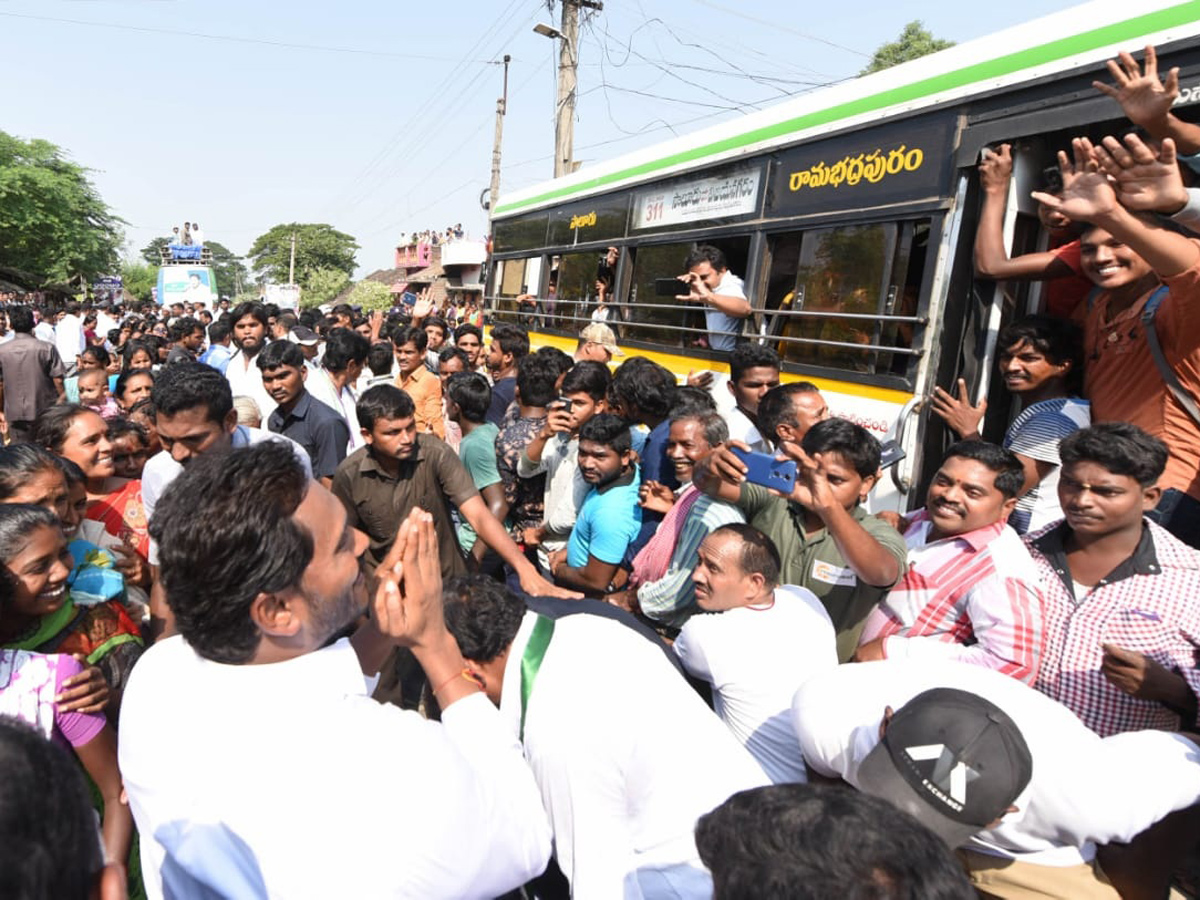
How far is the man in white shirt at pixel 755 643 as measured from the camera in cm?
214

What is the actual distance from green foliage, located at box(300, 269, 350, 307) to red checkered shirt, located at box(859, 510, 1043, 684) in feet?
183

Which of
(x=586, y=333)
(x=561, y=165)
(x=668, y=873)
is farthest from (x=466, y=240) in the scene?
(x=668, y=873)

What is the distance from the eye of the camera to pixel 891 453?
3740 mm

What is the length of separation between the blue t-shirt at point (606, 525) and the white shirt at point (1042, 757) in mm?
1501

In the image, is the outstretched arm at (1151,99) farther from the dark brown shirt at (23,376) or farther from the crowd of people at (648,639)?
the dark brown shirt at (23,376)

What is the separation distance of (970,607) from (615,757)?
1.33m

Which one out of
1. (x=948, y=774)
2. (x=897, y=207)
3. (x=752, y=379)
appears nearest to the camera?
(x=948, y=774)

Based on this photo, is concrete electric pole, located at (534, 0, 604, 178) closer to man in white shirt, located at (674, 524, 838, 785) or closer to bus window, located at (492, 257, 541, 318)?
bus window, located at (492, 257, 541, 318)

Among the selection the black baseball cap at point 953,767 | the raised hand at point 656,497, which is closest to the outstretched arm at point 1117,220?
the raised hand at point 656,497

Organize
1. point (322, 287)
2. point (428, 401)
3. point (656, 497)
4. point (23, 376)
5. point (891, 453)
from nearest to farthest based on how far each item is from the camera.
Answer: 1. point (656, 497)
2. point (891, 453)
3. point (428, 401)
4. point (23, 376)
5. point (322, 287)

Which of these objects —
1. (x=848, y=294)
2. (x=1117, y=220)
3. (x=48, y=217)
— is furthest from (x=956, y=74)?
(x=48, y=217)

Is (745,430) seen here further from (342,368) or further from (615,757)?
(342,368)

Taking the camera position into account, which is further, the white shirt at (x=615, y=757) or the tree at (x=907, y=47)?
the tree at (x=907, y=47)

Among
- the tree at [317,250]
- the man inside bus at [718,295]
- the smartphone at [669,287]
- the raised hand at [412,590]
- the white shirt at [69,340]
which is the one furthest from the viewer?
the tree at [317,250]
